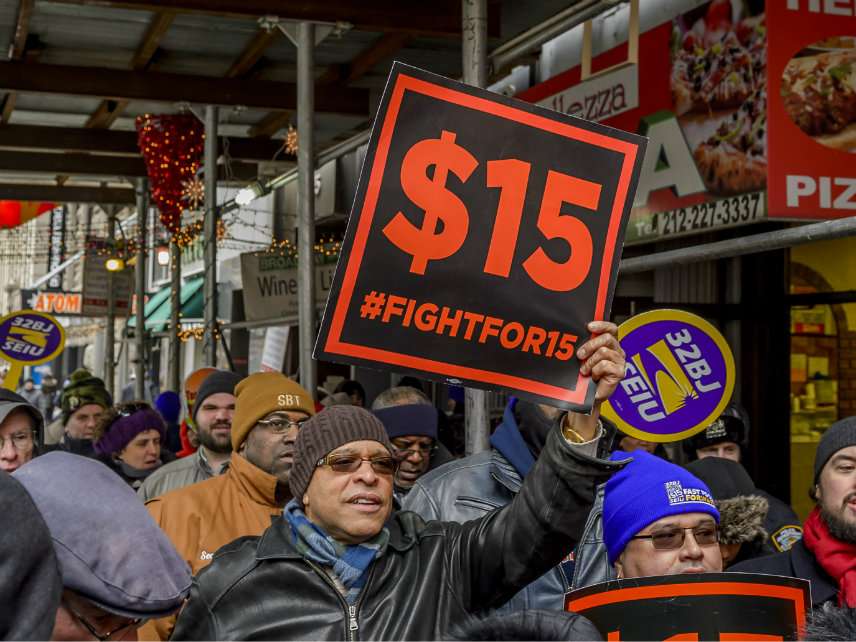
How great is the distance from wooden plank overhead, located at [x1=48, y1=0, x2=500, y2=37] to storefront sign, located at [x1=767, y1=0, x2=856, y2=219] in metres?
3.10

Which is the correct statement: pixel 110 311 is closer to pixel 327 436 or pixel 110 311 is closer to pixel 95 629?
pixel 327 436

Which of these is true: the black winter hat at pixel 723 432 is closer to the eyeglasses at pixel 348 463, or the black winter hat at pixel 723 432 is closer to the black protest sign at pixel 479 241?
the black protest sign at pixel 479 241

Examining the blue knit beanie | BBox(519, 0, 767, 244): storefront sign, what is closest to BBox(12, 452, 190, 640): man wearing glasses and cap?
the blue knit beanie

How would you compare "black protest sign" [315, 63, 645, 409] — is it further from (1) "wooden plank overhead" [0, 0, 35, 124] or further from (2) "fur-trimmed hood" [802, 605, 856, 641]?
(1) "wooden plank overhead" [0, 0, 35, 124]

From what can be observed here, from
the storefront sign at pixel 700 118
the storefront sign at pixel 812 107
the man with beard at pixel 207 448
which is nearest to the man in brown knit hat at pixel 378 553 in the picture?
the man with beard at pixel 207 448

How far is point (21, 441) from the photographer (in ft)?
17.9

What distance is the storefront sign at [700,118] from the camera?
7.36 metres

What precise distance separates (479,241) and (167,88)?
1085 cm

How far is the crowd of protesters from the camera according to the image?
6.38 feet

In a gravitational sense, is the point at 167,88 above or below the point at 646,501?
above

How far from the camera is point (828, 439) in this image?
4039mm

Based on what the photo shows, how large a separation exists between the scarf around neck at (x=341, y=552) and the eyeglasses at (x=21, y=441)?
8.64ft

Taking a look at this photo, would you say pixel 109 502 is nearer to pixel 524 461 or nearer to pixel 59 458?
pixel 59 458

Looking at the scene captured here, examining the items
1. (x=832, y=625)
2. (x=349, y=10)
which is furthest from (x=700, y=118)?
(x=832, y=625)
